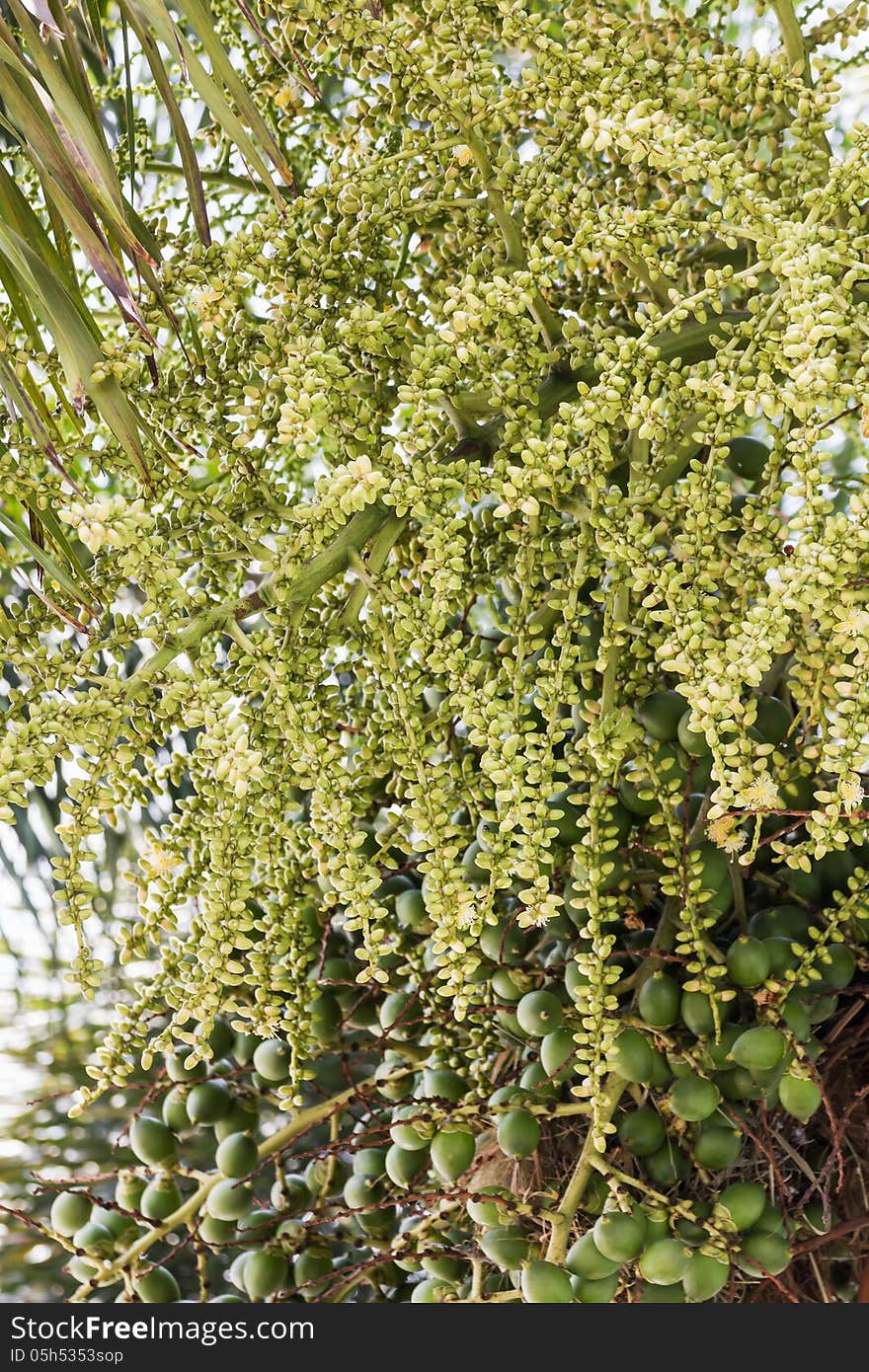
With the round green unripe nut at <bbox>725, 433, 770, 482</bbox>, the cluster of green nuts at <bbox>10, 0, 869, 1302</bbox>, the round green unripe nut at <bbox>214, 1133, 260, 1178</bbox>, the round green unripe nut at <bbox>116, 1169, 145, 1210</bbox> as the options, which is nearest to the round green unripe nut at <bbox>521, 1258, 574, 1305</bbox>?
the cluster of green nuts at <bbox>10, 0, 869, 1302</bbox>

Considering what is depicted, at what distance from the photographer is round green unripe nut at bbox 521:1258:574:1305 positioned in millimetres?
581

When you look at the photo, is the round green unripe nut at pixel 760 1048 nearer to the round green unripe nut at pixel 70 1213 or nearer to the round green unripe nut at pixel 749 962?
the round green unripe nut at pixel 749 962

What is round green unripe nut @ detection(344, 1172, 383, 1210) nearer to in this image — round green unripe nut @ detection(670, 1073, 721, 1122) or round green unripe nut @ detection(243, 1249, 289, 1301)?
round green unripe nut @ detection(243, 1249, 289, 1301)

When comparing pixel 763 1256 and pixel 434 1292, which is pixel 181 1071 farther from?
pixel 763 1256

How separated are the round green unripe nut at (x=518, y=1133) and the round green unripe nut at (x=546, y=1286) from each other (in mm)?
58

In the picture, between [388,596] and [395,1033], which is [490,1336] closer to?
[395,1033]

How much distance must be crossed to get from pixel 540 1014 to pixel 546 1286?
0.43 ft

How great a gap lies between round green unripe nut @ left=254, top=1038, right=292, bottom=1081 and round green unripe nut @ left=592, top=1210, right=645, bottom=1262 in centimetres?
22

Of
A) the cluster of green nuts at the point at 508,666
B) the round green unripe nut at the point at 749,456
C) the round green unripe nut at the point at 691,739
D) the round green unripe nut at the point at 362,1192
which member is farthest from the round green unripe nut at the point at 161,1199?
the round green unripe nut at the point at 749,456

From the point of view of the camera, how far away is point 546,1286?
1.91ft

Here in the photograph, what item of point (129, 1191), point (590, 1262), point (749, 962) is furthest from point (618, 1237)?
point (129, 1191)

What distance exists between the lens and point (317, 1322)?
2.02 ft

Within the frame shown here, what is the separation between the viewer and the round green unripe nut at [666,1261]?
1.93 feet

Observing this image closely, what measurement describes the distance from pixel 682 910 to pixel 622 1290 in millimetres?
237
